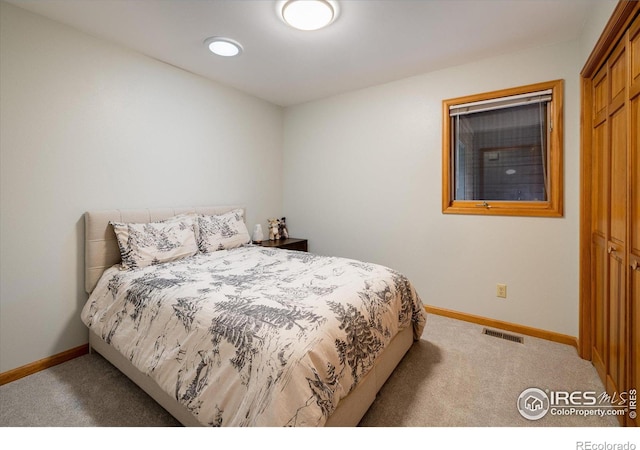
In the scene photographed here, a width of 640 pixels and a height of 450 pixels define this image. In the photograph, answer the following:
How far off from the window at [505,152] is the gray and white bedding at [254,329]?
4.36 feet

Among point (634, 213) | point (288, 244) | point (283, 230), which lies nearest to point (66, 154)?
point (288, 244)

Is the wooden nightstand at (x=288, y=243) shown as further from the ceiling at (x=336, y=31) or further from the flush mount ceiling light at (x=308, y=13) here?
the flush mount ceiling light at (x=308, y=13)

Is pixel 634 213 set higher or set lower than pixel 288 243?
higher

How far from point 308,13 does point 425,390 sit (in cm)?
257

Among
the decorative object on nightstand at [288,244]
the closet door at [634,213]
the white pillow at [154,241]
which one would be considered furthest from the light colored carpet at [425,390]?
the decorative object on nightstand at [288,244]

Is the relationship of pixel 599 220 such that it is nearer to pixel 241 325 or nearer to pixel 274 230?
pixel 241 325

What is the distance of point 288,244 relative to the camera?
3.56m

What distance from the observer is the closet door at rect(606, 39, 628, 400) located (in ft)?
4.93

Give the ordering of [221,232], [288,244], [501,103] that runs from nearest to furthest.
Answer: [501,103] → [221,232] → [288,244]

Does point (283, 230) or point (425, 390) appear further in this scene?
point (283, 230)

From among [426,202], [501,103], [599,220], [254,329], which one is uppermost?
[501,103]

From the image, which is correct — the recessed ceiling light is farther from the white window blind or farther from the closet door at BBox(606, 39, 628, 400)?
the closet door at BBox(606, 39, 628, 400)
